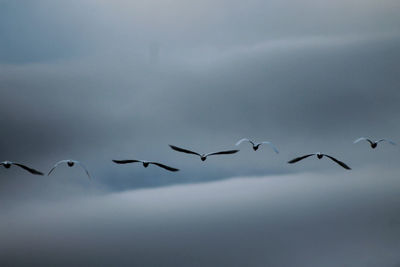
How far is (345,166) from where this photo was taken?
317 feet

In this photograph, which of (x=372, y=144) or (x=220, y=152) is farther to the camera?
(x=372, y=144)

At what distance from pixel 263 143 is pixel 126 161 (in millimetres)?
16332

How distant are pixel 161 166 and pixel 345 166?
22586 mm

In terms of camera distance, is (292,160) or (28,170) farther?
(292,160)

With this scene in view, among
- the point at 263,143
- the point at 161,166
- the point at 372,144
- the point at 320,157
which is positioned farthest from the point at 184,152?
the point at 372,144

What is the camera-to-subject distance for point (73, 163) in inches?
3748

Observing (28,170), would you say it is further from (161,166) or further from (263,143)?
(263,143)

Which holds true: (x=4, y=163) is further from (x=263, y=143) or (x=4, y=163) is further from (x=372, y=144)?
(x=372, y=144)

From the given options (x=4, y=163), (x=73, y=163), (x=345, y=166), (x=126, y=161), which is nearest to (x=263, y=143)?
(x=345, y=166)

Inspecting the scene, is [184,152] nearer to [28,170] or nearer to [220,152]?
[220,152]

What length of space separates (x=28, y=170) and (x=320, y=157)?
34936 mm

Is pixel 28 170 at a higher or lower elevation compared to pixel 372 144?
lower

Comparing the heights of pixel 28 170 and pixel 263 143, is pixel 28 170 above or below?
below

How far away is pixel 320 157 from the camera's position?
98562 millimetres
